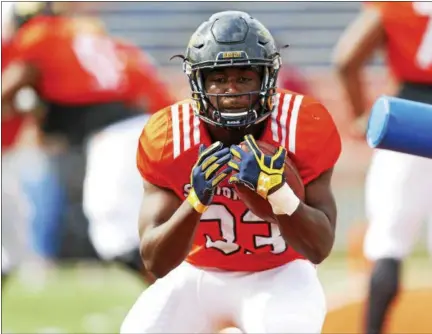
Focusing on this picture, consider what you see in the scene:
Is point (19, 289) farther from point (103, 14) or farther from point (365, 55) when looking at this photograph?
point (103, 14)

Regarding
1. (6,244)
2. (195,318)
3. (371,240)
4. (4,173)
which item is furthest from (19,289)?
(195,318)

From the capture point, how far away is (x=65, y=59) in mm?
5273

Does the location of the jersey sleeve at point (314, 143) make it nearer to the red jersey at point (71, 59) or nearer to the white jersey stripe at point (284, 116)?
the white jersey stripe at point (284, 116)

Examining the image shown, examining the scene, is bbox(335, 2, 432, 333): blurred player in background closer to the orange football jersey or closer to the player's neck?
the orange football jersey

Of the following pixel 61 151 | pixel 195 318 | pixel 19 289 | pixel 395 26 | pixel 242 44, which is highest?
pixel 242 44

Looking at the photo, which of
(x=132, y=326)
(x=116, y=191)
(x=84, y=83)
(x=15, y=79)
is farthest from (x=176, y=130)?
(x=84, y=83)

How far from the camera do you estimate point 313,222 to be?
292 cm

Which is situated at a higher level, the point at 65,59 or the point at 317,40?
the point at 65,59

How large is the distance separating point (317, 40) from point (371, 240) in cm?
746

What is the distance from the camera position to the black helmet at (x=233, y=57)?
9.71 feet

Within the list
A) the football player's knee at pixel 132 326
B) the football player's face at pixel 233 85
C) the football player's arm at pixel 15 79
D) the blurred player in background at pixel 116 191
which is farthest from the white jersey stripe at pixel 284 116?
the football player's arm at pixel 15 79

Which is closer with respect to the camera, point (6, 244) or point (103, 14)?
point (6, 244)

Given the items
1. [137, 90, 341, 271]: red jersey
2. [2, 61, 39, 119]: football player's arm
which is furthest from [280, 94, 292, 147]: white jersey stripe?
[2, 61, 39, 119]: football player's arm

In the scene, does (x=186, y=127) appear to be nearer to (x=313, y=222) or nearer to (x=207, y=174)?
(x=207, y=174)
